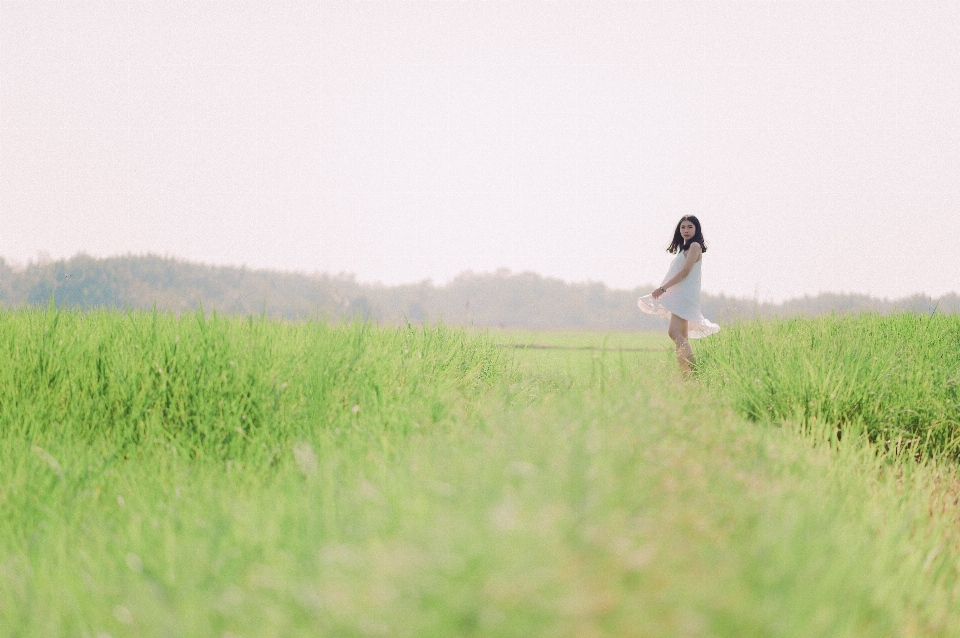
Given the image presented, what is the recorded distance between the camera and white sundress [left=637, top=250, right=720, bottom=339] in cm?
849

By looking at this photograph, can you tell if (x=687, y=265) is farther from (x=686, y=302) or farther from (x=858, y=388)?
(x=858, y=388)

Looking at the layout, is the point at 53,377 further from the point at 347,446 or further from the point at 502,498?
the point at 502,498

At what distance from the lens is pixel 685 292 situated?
858cm

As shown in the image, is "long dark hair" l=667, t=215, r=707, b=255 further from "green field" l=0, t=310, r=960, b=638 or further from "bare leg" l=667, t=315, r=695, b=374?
"green field" l=0, t=310, r=960, b=638

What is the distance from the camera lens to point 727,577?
1675 millimetres

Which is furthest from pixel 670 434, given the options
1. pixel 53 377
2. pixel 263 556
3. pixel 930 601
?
pixel 53 377

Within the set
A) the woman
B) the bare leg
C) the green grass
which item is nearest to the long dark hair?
the woman

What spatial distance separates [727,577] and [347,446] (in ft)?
7.75

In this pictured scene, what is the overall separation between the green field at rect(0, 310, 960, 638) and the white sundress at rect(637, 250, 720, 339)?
68.4 inches

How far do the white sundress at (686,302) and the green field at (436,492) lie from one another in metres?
1.74

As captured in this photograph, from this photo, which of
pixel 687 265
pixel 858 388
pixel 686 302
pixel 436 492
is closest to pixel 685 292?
pixel 686 302

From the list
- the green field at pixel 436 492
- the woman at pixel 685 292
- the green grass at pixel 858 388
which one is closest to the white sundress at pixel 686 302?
the woman at pixel 685 292

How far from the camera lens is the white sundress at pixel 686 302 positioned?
8492mm

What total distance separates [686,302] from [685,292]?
134 mm
